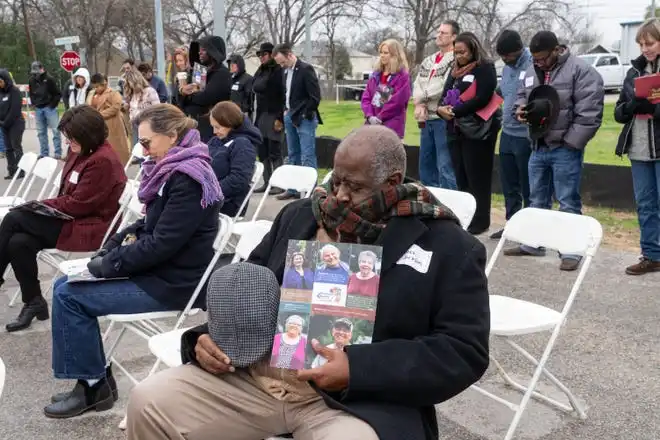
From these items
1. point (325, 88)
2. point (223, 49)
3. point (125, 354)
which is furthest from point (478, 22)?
point (125, 354)

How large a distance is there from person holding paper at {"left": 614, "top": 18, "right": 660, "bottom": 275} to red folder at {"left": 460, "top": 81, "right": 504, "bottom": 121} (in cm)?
125

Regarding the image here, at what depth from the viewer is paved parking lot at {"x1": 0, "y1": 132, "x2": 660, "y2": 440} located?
10.5ft

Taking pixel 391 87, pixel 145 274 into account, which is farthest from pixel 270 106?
pixel 145 274

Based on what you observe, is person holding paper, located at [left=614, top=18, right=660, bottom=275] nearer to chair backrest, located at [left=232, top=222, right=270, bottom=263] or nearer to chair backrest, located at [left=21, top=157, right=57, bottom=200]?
chair backrest, located at [left=232, top=222, right=270, bottom=263]

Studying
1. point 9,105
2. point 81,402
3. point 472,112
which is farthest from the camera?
point 9,105

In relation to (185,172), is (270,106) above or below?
above

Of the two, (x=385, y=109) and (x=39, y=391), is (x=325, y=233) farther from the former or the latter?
(x=385, y=109)

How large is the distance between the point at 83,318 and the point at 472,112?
4.05 m

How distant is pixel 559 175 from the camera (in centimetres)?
557

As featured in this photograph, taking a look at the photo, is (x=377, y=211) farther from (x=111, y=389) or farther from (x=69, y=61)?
(x=69, y=61)

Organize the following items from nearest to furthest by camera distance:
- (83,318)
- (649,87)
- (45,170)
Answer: (83,318) < (649,87) < (45,170)

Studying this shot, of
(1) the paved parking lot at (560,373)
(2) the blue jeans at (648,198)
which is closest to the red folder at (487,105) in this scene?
(2) the blue jeans at (648,198)

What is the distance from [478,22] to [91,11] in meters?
20.0

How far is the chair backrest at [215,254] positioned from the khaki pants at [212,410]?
115 cm
